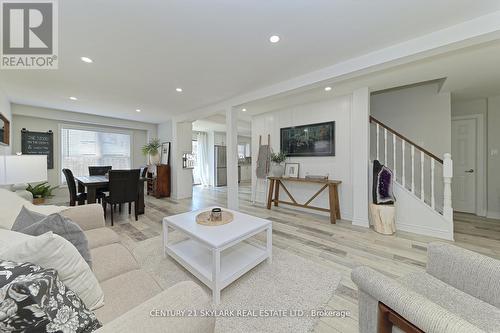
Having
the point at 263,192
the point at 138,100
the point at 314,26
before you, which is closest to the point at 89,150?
the point at 138,100

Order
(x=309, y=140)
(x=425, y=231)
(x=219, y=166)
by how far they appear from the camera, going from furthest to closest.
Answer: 1. (x=219, y=166)
2. (x=309, y=140)
3. (x=425, y=231)

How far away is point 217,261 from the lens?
1.52m

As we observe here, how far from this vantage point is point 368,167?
3.18 metres

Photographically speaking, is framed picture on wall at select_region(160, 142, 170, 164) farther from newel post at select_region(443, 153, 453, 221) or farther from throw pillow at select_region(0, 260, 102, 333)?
newel post at select_region(443, 153, 453, 221)

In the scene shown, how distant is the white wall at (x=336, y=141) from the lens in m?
3.53

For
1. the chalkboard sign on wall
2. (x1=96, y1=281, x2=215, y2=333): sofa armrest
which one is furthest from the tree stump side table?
the chalkboard sign on wall

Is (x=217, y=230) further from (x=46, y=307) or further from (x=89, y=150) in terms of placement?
(x=89, y=150)

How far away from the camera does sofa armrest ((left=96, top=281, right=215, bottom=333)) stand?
623mm

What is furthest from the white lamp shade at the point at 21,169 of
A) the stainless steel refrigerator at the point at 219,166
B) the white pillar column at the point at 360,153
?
the stainless steel refrigerator at the point at 219,166

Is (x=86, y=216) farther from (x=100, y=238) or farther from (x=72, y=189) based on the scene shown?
(x=72, y=189)

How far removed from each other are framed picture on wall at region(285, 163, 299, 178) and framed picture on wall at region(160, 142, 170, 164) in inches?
147

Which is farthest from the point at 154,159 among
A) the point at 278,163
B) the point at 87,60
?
the point at 278,163

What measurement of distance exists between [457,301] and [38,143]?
23.6 feet

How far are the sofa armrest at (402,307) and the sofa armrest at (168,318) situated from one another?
0.73 m
